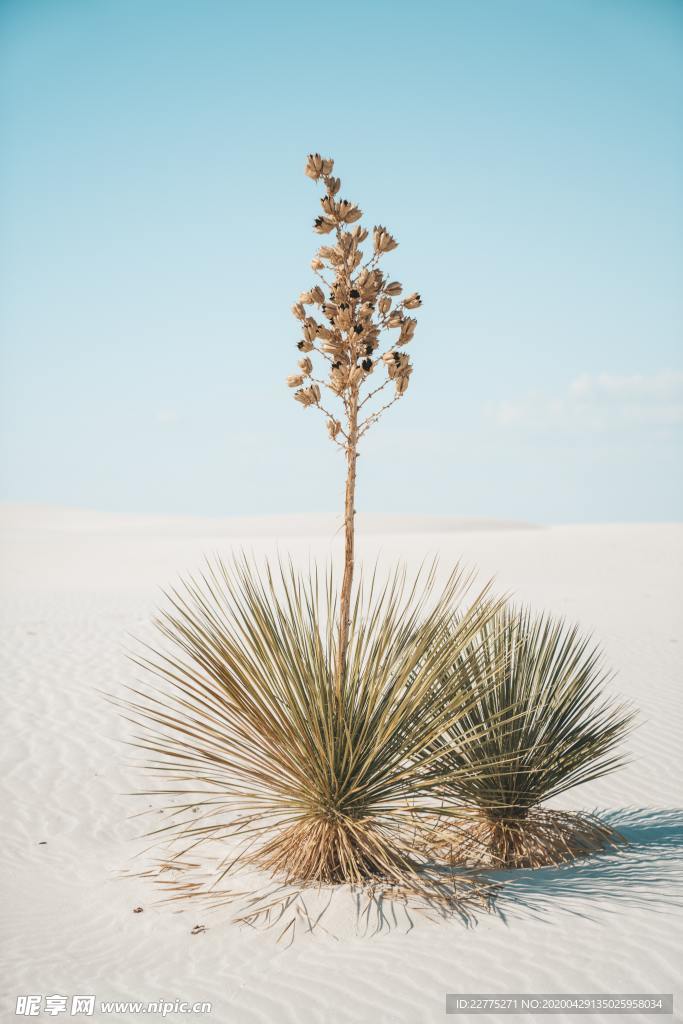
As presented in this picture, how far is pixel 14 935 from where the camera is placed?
4.46 metres

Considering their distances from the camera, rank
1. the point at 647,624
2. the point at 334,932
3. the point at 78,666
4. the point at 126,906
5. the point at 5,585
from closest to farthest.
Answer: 1. the point at 334,932
2. the point at 126,906
3. the point at 78,666
4. the point at 647,624
5. the point at 5,585

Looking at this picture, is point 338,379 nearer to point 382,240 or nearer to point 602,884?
point 382,240

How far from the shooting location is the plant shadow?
4.23m

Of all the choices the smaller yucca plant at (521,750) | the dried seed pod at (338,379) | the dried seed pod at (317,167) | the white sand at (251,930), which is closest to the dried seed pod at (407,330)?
the dried seed pod at (338,379)

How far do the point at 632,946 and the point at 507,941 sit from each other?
21.3 inches

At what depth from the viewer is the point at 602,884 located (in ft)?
15.0

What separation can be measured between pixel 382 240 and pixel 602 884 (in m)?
3.56

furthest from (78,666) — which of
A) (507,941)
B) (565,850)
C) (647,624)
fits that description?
(647,624)

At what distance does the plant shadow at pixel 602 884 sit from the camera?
423 cm

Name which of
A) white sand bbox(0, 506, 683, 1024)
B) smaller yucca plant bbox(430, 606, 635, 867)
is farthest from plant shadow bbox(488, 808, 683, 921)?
smaller yucca plant bbox(430, 606, 635, 867)

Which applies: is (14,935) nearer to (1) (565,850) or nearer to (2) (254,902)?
(2) (254,902)

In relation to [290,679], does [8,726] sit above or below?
below

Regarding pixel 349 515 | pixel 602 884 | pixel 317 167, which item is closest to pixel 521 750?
pixel 602 884

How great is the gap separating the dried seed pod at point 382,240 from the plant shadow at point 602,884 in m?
3.32
